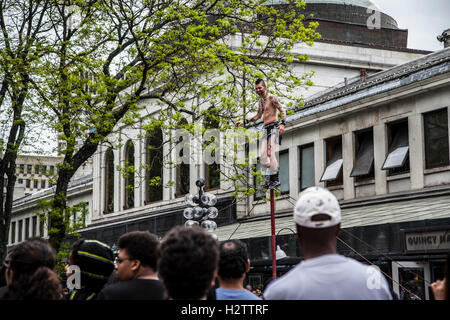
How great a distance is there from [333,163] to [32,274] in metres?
22.8

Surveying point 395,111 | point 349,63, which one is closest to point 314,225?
point 395,111

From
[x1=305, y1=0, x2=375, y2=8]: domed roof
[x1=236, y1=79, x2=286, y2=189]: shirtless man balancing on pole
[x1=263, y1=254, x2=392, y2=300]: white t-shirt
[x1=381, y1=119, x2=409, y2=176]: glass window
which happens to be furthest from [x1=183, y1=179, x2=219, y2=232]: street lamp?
[x1=305, y1=0, x2=375, y2=8]: domed roof

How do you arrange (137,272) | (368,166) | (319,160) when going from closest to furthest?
1. (137,272)
2. (368,166)
3. (319,160)

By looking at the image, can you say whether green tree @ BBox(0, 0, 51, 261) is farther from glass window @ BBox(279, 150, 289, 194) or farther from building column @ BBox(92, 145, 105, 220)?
building column @ BBox(92, 145, 105, 220)

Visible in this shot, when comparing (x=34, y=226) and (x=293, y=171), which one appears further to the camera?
(x=34, y=226)

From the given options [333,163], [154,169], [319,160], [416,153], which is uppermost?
[154,169]

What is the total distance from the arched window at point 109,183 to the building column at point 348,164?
22.3 metres

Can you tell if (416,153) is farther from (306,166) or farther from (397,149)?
(306,166)

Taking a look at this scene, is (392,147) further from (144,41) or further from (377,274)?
(377,274)

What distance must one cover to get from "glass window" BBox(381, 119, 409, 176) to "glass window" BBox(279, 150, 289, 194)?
5.94 m

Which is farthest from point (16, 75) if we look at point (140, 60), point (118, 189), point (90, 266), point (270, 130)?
point (118, 189)

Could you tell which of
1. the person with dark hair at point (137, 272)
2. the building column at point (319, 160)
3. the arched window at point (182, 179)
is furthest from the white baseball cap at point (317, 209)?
the arched window at point (182, 179)

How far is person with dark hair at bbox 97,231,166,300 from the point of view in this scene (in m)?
5.11

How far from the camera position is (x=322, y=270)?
372 cm
